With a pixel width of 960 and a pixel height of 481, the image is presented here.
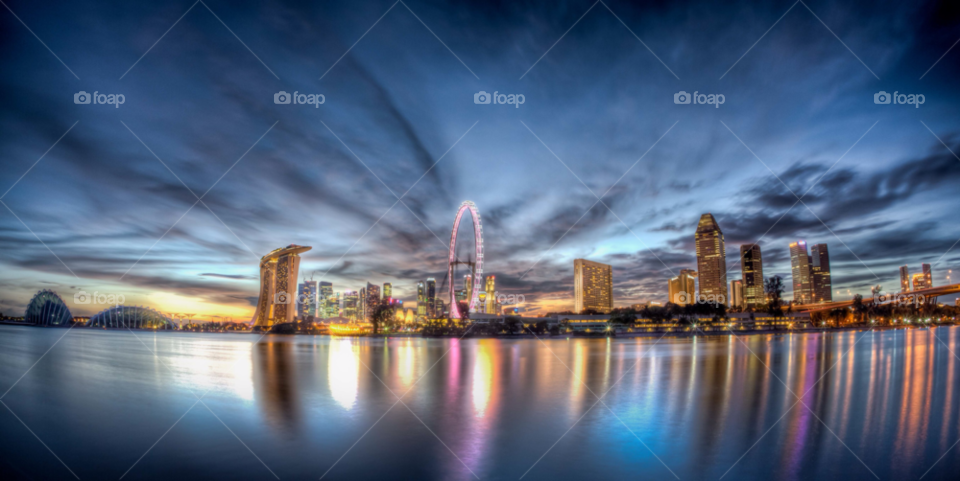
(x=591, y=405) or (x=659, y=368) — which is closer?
(x=591, y=405)

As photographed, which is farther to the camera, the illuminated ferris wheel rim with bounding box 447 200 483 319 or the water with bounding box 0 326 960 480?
the illuminated ferris wheel rim with bounding box 447 200 483 319

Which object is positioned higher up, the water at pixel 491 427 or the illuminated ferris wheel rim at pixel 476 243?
the illuminated ferris wheel rim at pixel 476 243

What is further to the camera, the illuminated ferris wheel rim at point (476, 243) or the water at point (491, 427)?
the illuminated ferris wheel rim at point (476, 243)

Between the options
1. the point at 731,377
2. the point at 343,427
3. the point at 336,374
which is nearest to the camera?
the point at 343,427

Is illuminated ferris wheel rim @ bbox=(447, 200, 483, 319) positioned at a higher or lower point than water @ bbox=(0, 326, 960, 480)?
higher

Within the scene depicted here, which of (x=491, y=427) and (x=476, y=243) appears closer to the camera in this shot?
(x=491, y=427)

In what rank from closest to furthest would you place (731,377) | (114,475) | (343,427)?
(114,475) → (343,427) → (731,377)

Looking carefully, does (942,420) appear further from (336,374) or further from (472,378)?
(336,374)

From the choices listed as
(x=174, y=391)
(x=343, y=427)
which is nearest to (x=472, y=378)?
(x=343, y=427)
